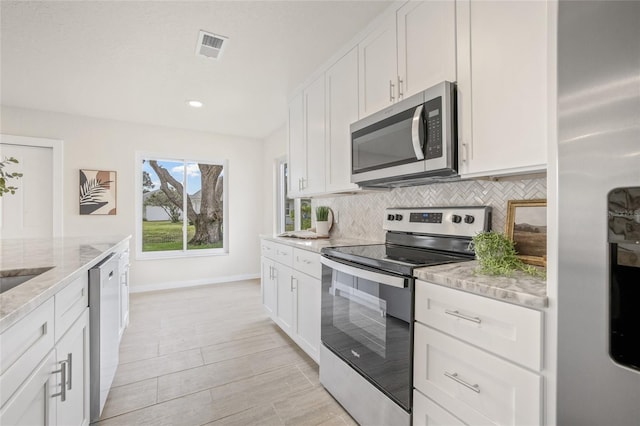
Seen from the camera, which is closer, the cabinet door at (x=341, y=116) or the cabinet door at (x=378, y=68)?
the cabinet door at (x=378, y=68)

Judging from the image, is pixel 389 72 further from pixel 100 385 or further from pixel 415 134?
pixel 100 385

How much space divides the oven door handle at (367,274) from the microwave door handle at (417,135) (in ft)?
2.23

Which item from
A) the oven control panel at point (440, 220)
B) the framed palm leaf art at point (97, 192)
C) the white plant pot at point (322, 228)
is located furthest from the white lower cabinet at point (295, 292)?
the framed palm leaf art at point (97, 192)

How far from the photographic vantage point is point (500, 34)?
4.29ft

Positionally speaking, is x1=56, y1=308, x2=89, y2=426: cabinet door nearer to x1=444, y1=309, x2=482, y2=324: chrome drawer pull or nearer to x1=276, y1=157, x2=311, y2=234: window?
x1=444, y1=309, x2=482, y2=324: chrome drawer pull

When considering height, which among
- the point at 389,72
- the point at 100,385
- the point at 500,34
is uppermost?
the point at 389,72

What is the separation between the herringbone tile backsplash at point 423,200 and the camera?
1547mm

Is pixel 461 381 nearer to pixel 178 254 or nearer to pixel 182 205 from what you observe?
pixel 178 254

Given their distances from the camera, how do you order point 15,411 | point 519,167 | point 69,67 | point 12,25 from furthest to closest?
point 69,67, point 12,25, point 519,167, point 15,411

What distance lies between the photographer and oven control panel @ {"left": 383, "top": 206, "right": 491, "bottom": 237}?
1.64 metres

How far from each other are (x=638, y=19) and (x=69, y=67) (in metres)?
3.75

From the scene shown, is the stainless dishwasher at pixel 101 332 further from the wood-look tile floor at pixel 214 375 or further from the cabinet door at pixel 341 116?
the cabinet door at pixel 341 116

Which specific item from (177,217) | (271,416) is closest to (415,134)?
(271,416)

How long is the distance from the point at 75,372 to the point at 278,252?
169cm
